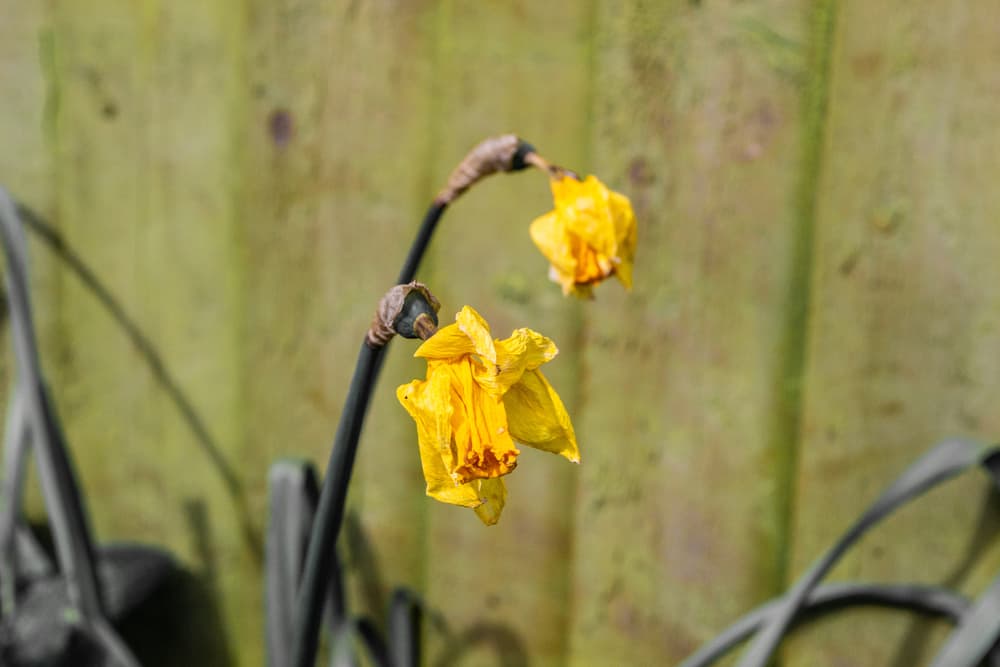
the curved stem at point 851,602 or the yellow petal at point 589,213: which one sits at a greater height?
the yellow petal at point 589,213

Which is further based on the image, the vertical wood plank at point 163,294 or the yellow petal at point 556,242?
the vertical wood plank at point 163,294

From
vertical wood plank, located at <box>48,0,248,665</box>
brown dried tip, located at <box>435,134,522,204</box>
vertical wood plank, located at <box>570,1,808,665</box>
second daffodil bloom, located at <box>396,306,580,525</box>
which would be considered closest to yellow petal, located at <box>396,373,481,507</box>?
second daffodil bloom, located at <box>396,306,580,525</box>

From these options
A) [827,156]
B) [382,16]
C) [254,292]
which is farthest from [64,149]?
[827,156]

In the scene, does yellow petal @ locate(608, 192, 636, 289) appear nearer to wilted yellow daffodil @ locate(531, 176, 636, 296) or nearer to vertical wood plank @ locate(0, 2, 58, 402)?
wilted yellow daffodil @ locate(531, 176, 636, 296)

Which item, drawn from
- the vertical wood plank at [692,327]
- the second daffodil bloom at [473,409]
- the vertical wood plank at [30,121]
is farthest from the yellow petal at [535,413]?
the vertical wood plank at [30,121]

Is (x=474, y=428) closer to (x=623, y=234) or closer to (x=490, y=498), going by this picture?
(x=490, y=498)

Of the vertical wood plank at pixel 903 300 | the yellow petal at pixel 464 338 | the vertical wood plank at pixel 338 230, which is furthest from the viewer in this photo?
the vertical wood plank at pixel 338 230

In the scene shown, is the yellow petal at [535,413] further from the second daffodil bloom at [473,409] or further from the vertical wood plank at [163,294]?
the vertical wood plank at [163,294]
